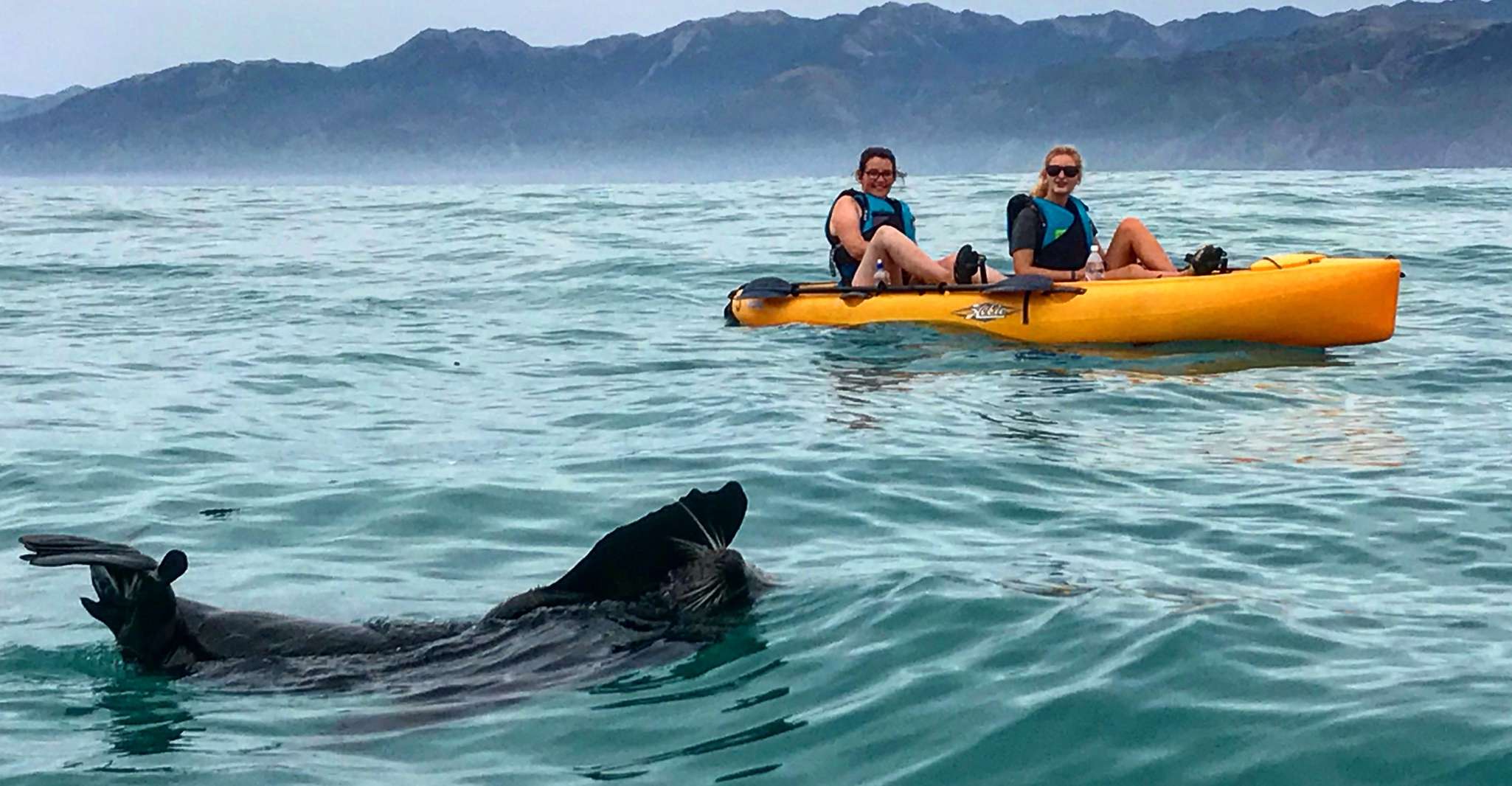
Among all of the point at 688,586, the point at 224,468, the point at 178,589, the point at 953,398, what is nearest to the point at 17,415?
the point at 224,468

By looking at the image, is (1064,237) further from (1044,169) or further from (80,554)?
(80,554)

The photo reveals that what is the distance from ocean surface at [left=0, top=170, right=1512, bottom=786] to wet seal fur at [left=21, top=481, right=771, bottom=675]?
0.17m

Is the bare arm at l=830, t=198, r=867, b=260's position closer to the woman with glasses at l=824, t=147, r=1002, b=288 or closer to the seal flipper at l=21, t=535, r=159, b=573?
the woman with glasses at l=824, t=147, r=1002, b=288

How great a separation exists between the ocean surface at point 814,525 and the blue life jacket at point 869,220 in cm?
95

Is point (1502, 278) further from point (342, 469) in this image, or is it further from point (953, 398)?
point (342, 469)

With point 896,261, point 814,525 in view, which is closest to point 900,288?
point 896,261

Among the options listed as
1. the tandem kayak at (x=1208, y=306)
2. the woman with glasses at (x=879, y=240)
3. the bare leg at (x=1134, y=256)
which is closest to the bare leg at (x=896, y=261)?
the woman with glasses at (x=879, y=240)

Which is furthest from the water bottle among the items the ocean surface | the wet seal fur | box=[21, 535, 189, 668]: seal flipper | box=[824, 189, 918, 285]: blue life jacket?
box=[21, 535, 189, 668]: seal flipper

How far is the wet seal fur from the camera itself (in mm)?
5055

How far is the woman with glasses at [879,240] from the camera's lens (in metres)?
12.9

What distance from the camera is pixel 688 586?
526 centimetres

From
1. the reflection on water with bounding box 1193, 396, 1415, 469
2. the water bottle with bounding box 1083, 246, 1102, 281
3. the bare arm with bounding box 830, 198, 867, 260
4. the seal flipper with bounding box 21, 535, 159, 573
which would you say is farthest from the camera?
the bare arm with bounding box 830, 198, 867, 260

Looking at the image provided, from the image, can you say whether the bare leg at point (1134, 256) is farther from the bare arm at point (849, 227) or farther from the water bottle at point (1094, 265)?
the bare arm at point (849, 227)

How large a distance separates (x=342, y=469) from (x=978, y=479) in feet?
10.4
